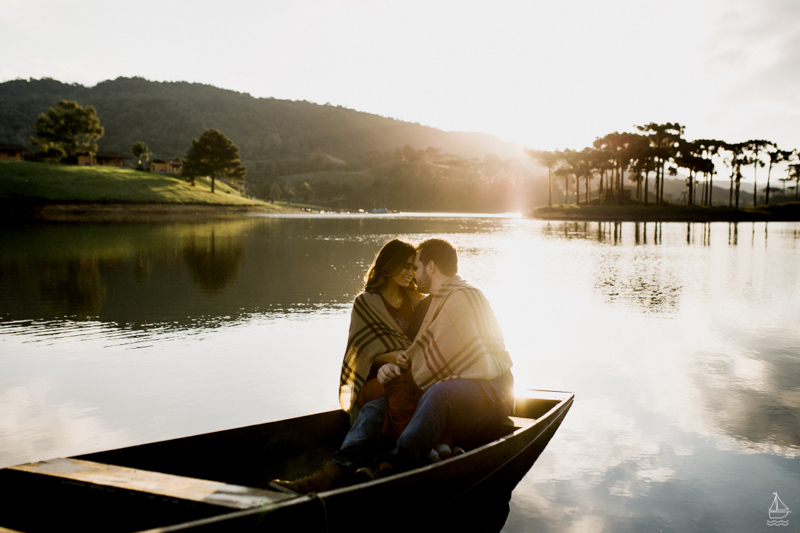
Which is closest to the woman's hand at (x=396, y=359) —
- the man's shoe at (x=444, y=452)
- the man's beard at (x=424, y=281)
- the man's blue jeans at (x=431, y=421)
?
the man's blue jeans at (x=431, y=421)

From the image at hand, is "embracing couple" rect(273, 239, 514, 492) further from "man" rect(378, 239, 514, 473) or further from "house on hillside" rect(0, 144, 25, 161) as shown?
"house on hillside" rect(0, 144, 25, 161)

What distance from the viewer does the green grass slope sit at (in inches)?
2983

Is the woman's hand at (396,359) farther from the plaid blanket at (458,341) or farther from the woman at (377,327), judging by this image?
the plaid blanket at (458,341)

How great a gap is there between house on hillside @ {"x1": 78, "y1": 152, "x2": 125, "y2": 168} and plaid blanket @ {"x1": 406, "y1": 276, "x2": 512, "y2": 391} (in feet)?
395

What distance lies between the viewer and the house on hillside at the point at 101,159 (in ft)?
355

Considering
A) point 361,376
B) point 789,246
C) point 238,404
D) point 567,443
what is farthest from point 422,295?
point 789,246

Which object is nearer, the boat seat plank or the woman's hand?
the boat seat plank

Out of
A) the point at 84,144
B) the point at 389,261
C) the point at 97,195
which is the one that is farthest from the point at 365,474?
the point at 84,144

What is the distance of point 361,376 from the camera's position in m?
5.84

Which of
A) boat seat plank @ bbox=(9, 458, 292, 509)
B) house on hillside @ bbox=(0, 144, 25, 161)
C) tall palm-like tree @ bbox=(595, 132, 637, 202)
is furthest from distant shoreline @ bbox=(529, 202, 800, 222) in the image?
Result: house on hillside @ bbox=(0, 144, 25, 161)

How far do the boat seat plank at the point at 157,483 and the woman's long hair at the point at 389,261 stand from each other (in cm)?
239

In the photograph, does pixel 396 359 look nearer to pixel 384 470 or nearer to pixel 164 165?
pixel 384 470

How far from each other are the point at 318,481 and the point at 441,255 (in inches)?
93.1

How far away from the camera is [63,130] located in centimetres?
10656
